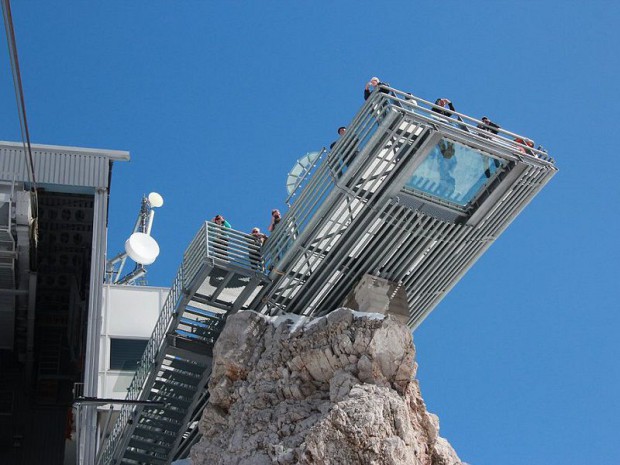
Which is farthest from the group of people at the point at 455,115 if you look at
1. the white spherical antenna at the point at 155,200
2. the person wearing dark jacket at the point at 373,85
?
the white spherical antenna at the point at 155,200

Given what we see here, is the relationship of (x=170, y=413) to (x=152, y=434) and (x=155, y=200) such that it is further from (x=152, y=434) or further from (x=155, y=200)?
(x=155, y=200)

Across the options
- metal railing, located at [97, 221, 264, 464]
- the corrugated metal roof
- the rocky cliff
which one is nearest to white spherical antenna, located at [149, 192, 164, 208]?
the corrugated metal roof

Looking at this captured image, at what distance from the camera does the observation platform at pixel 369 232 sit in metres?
33.7

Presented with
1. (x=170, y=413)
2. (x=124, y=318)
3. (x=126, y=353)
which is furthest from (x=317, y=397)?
(x=124, y=318)

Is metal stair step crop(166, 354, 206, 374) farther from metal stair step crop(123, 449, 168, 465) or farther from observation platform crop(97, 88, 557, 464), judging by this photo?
metal stair step crop(123, 449, 168, 465)

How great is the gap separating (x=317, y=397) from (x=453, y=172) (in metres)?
6.87

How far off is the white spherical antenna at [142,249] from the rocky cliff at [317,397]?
9.79 metres

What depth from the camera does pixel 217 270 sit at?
3588 cm

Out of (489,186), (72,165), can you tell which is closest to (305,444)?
(489,186)

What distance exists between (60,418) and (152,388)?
45.7ft

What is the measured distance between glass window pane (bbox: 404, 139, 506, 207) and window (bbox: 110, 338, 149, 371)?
1554 centimetres

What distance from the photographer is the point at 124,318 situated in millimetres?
46969

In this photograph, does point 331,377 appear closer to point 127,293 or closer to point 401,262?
point 401,262

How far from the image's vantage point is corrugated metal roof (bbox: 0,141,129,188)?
41250 mm
